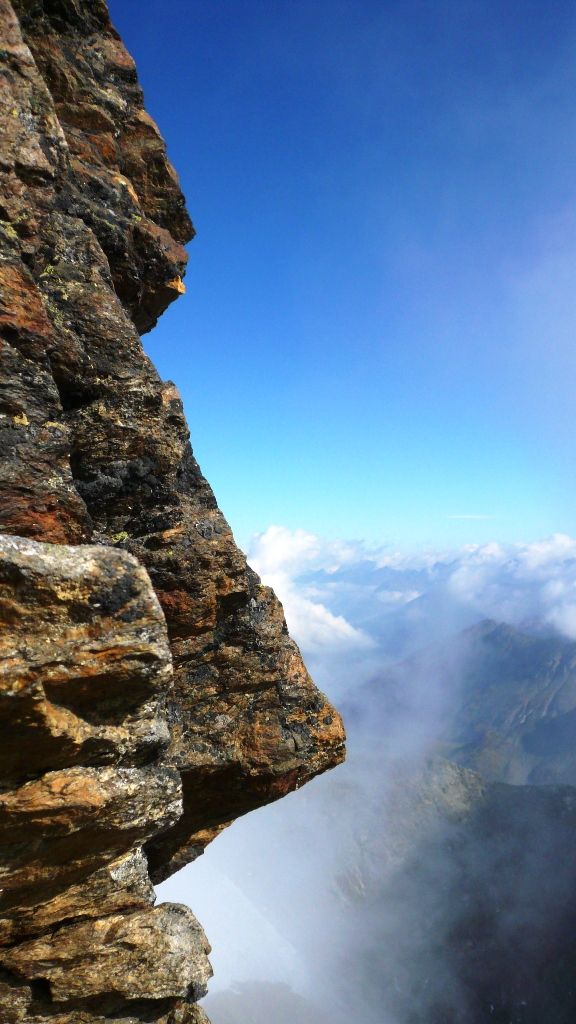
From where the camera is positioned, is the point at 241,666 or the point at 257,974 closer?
the point at 241,666

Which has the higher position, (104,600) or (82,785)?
(104,600)

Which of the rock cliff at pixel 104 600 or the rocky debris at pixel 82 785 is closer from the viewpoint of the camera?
the rocky debris at pixel 82 785

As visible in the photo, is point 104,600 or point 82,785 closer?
point 104,600

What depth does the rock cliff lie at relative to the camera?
8.48 m

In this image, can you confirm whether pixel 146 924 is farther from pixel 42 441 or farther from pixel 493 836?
pixel 493 836

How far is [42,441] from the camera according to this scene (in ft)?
34.4

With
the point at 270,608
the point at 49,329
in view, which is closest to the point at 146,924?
the point at 270,608

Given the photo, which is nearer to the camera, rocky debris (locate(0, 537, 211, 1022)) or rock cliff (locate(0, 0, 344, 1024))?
rocky debris (locate(0, 537, 211, 1022))

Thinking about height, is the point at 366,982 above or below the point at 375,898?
below

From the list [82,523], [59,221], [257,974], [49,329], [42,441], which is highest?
[59,221]

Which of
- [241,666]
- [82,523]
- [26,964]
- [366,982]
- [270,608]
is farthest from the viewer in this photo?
[366,982]

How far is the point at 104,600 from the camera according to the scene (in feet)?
28.0

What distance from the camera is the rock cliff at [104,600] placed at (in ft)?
27.8

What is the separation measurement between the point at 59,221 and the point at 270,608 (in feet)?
38.2
